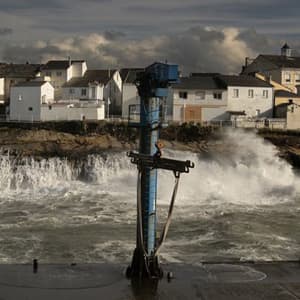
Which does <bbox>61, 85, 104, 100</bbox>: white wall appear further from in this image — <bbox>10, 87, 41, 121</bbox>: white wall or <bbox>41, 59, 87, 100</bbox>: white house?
<bbox>10, 87, 41, 121</bbox>: white wall

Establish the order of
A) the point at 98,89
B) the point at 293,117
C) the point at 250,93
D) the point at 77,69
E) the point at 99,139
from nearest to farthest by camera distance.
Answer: the point at 99,139 → the point at 293,117 → the point at 250,93 → the point at 98,89 → the point at 77,69

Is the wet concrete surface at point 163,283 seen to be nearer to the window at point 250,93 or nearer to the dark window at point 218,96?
the dark window at point 218,96

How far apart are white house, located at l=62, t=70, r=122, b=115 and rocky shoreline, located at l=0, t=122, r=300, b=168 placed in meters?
6.99

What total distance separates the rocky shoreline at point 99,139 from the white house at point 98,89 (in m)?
6.99

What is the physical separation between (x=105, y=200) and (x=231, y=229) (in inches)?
309

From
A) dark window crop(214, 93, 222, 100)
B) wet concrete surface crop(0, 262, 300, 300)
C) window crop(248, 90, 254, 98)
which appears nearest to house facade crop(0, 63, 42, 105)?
dark window crop(214, 93, 222, 100)

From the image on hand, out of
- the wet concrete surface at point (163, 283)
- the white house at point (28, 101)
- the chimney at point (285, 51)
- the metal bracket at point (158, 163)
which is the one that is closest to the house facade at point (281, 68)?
the chimney at point (285, 51)

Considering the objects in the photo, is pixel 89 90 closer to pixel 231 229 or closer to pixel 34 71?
pixel 34 71

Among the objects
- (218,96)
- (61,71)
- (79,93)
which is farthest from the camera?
(61,71)

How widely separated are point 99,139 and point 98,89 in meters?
10.1

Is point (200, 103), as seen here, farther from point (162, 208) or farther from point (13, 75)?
point (162, 208)

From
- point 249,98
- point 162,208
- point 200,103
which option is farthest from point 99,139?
point 249,98

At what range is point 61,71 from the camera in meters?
46.3

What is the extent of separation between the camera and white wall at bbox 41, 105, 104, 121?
125 feet
